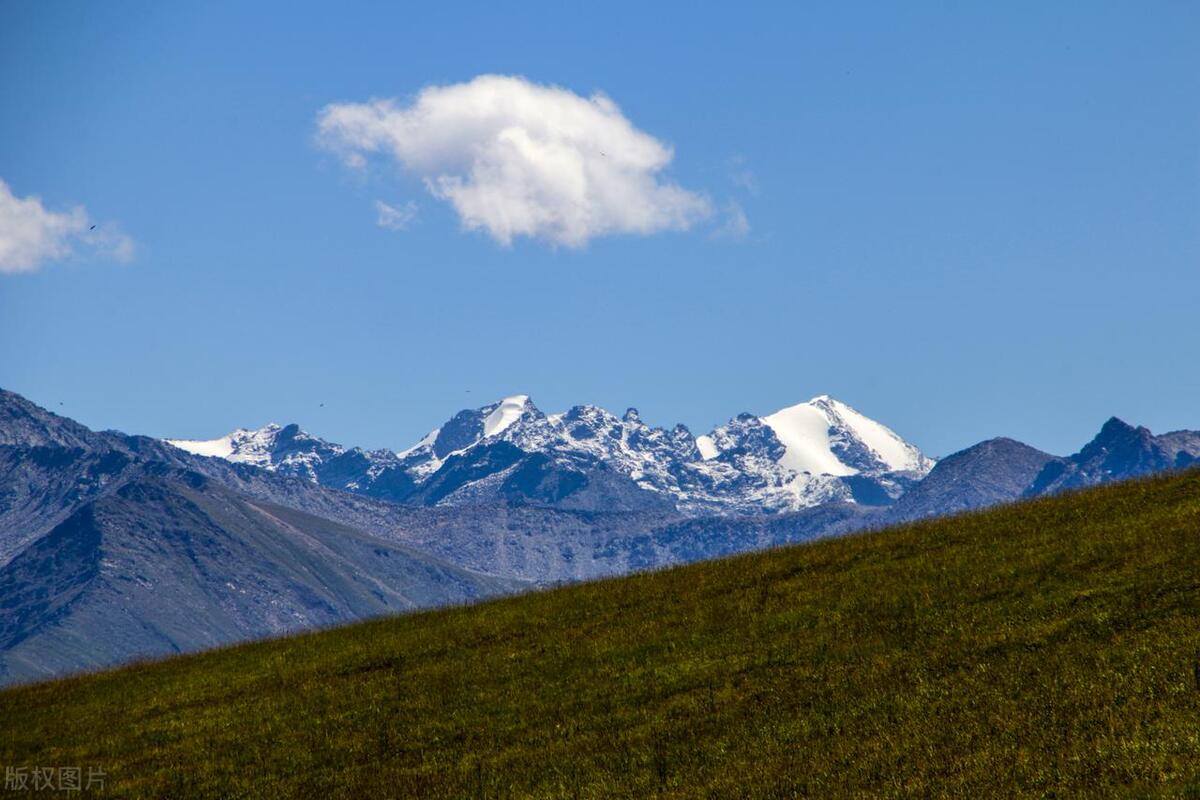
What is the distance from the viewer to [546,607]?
4722 cm

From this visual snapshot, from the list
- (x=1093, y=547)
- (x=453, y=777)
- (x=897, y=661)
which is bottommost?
(x=453, y=777)

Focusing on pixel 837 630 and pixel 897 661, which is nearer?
pixel 897 661

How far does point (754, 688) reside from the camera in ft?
112

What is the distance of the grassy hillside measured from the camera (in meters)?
27.3

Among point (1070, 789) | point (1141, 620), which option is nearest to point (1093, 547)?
point (1141, 620)

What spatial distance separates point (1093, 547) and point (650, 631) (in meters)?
12.9

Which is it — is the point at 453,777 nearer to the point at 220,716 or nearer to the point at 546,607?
the point at 220,716

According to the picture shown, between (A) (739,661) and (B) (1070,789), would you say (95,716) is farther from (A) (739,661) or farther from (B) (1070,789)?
(B) (1070,789)

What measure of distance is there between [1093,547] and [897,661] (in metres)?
8.58

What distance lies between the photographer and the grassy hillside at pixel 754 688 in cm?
2730

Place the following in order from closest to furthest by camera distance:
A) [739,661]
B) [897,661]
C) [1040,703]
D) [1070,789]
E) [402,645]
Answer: [1070,789] → [1040,703] → [897,661] → [739,661] → [402,645]

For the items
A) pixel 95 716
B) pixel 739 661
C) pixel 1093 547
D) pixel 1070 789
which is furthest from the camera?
pixel 95 716

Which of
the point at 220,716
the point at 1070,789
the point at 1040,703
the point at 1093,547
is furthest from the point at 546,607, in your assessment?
the point at 1070,789

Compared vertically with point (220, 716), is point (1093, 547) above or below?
above
